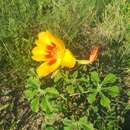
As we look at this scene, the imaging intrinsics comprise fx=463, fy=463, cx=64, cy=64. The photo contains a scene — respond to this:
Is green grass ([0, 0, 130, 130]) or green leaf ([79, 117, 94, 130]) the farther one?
green grass ([0, 0, 130, 130])

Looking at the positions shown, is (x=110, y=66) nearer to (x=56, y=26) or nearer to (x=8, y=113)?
(x=56, y=26)

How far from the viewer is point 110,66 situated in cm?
292

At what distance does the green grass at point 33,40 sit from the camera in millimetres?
2787

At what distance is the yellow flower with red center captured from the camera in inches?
88.4

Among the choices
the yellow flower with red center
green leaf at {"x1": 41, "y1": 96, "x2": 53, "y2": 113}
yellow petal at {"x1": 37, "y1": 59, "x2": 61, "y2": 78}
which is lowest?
green leaf at {"x1": 41, "y1": 96, "x2": 53, "y2": 113}

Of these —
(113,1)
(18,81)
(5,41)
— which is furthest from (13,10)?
(113,1)

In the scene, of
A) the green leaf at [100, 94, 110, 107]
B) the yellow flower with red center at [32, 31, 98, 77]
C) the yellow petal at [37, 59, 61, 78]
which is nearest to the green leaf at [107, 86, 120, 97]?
the green leaf at [100, 94, 110, 107]

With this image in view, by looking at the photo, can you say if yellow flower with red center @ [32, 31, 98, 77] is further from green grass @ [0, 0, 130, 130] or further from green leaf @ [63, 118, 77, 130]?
green grass @ [0, 0, 130, 130]

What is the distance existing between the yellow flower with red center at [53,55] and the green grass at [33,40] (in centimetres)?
38

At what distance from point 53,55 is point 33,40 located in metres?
0.57

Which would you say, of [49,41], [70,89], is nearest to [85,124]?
[70,89]

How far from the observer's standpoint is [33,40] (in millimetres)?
2824

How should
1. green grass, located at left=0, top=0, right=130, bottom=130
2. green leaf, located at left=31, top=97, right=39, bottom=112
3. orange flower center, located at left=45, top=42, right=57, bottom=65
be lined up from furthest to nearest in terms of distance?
green grass, located at left=0, top=0, right=130, bottom=130 → orange flower center, located at left=45, top=42, right=57, bottom=65 → green leaf, located at left=31, top=97, right=39, bottom=112

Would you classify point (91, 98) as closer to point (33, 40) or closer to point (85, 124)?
point (85, 124)
